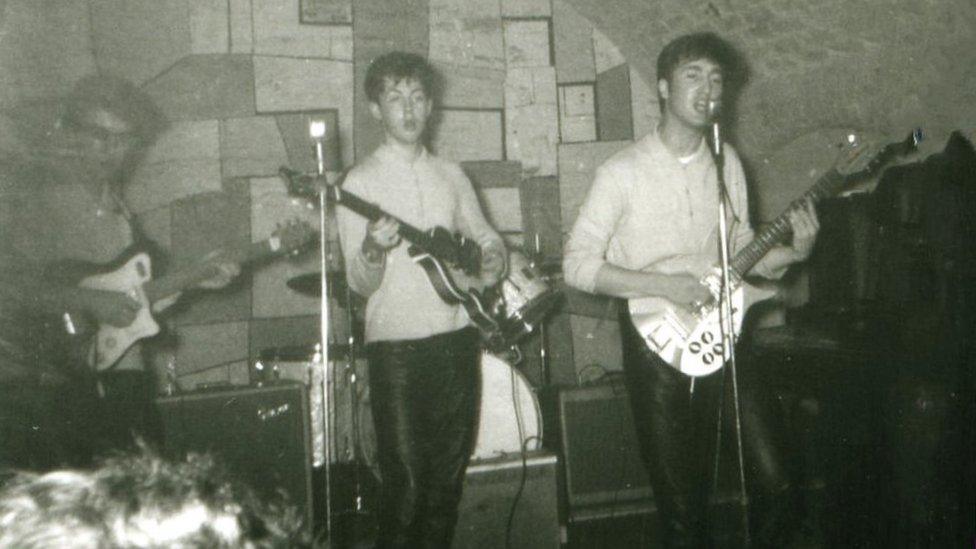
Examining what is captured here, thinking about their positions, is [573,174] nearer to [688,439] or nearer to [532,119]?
[532,119]

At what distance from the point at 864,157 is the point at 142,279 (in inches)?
113

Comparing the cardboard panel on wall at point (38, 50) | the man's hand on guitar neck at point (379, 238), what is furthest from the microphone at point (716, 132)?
the cardboard panel on wall at point (38, 50)

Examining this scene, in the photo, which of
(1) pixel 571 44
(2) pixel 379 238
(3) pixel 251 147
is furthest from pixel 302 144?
(2) pixel 379 238

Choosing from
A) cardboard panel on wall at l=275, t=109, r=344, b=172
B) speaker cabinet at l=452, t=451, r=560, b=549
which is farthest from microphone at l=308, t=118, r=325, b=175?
cardboard panel on wall at l=275, t=109, r=344, b=172

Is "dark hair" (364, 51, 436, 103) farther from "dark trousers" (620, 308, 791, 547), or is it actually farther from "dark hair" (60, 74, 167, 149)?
"dark hair" (60, 74, 167, 149)

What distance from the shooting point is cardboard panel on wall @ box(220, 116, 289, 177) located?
495 cm

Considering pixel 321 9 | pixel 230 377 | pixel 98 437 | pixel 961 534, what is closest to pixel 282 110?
pixel 321 9

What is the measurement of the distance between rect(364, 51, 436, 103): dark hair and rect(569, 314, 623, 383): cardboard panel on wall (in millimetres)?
2307

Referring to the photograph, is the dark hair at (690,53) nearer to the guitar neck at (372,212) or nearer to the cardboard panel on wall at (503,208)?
the guitar neck at (372,212)

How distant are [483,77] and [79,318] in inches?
111

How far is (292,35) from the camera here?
16.5ft

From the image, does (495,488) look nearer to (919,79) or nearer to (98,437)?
(98,437)

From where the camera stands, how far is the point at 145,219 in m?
4.83

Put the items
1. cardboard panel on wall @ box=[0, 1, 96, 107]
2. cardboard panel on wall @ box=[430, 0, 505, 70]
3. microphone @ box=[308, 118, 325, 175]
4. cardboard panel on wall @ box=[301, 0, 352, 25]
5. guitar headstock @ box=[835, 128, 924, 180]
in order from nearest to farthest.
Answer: microphone @ box=[308, 118, 325, 175] → guitar headstock @ box=[835, 128, 924, 180] → cardboard panel on wall @ box=[0, 1, 96, 107] → cardboard panel on wall @ box=[301, 0, 352, 25] → cardboard panel on wall @ box=[430, 0, 505, 70]
